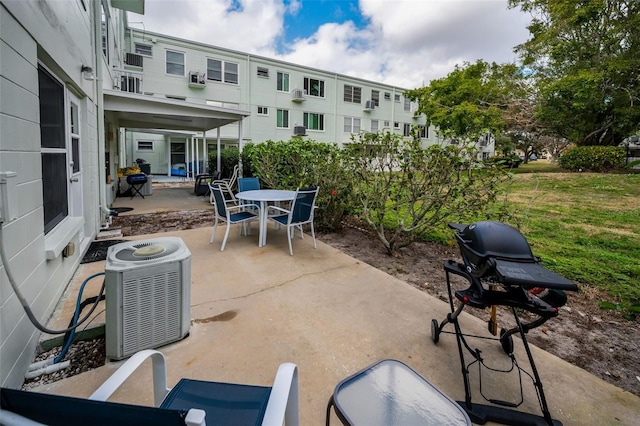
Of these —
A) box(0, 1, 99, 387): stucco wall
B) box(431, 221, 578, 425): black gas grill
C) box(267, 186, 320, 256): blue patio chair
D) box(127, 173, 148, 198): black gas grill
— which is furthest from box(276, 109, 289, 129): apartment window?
box(431, 221, 578, 425): black gas grill

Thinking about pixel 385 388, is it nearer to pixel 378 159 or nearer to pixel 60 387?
pixel 60 387

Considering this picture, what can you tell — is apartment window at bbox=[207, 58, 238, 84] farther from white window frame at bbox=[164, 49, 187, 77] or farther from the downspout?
the downspout

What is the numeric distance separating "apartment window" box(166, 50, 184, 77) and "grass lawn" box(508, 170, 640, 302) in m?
16.3

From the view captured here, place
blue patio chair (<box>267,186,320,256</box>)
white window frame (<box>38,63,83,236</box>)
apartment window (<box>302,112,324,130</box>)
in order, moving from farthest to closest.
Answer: apartment window (<box>302,112,324,130</box>)
blue patio chair (<box>267,186,320,256</box>)
white window frame (<box>38,63,83,236</box>)

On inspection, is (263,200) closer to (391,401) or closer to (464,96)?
(391,401)

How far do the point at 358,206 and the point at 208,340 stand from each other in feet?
11.8

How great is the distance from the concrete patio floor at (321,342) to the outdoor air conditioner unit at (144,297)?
16 cm

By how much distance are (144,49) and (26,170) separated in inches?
658

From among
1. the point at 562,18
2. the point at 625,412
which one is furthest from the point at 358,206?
the point at 562,18

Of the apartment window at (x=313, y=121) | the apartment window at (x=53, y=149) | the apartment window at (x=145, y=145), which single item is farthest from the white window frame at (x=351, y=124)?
the apartment window at (x=53, y=149)

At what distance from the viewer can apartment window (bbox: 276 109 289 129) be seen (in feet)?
62.5

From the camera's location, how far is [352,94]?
21844 mm

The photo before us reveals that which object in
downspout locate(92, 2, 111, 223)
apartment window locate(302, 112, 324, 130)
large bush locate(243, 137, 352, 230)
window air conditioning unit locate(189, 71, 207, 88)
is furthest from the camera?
apartment window locate(302, 112, 324, 130)

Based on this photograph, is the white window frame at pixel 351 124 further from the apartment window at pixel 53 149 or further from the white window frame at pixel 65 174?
the apartment window at pixel 53 149
